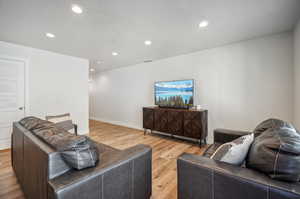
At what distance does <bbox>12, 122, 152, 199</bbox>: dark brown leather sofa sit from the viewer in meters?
0.84

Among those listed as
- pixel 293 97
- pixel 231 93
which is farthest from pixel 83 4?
pixel 293 97

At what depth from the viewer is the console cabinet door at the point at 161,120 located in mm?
3639

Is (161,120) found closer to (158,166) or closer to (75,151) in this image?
(158,166)

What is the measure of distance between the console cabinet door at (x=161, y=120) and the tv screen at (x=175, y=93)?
0.94 feet

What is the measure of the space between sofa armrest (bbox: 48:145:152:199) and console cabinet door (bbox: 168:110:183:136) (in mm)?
2088

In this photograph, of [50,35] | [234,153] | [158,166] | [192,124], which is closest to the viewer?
[234,153]

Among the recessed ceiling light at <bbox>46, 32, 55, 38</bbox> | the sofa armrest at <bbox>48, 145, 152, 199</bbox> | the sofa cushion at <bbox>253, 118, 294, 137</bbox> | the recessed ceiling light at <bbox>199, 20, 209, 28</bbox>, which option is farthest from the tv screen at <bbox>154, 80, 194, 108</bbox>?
the recessed ceiling light at <bbox>46, 32, 55, 38</bbox>

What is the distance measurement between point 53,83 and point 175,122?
3.58 metres

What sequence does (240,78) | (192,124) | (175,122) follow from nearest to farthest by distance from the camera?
(240,78)
(192,124)
(175,122)

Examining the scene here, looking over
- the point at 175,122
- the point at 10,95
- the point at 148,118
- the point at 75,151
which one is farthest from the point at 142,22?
the point at 10,95

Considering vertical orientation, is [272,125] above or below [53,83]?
below

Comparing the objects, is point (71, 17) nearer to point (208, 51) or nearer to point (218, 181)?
point (218, 181)

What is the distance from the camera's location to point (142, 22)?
217cm

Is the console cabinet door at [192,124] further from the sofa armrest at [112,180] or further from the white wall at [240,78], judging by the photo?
the sofa armrest at [112,180]
